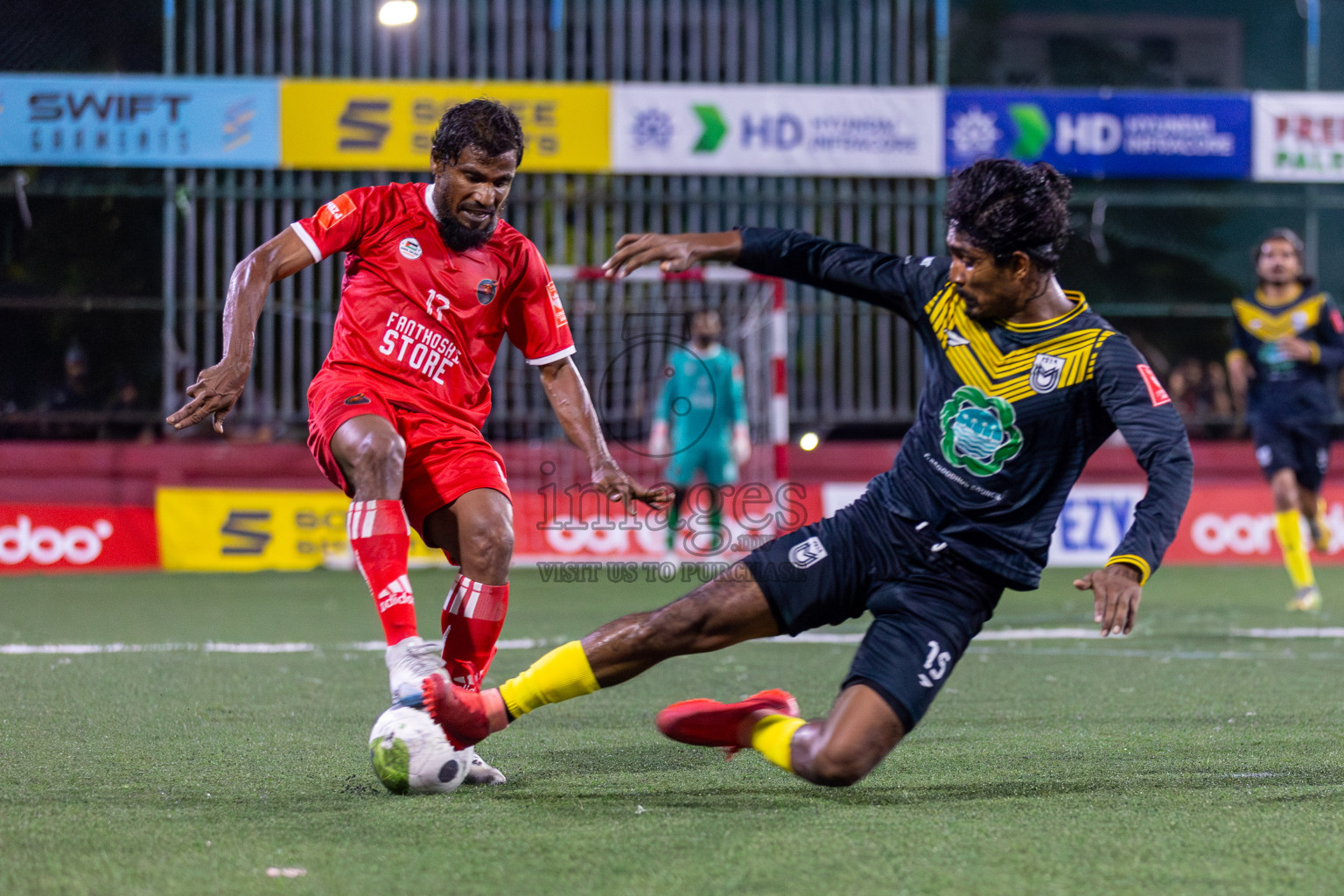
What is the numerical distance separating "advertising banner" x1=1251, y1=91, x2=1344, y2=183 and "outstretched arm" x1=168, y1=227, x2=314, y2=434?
13823mm

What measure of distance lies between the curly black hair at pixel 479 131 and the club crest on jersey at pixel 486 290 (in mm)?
426

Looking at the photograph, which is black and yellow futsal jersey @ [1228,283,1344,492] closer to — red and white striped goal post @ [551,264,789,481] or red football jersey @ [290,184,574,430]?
Answer: red and white striped goal post @ [551,264,789,481]

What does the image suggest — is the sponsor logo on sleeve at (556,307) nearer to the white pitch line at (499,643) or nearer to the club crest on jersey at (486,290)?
the club crest on jersey at (486,290)

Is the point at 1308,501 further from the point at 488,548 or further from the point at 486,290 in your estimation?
the point at 488,548

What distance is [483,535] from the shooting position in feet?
15.4

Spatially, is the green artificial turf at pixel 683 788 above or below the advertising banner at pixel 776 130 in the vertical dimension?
below

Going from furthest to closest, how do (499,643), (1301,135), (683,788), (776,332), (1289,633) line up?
(1301,135) < (776,332) < (1289,633) < (499,643) < (683,788)

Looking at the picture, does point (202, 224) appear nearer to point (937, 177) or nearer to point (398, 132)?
point (398, 132)

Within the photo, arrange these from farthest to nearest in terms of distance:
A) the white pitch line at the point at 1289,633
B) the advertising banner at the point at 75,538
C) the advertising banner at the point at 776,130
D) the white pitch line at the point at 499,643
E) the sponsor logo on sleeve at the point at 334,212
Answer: the advertising banner at the point at 776,130, the advertising banner at the point at 75,538, the white pitch line at the point at 1289,633, the white pitch line at the point at 499,643, the sponsor logo on sleeve at the point at 334,212

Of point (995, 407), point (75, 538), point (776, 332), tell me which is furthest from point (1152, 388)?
point (75, 538)

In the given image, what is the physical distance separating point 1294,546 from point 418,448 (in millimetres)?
7489

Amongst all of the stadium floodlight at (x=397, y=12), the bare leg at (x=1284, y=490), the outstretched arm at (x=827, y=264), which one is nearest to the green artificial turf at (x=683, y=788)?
the outstretched arm at (x=827, y=264)

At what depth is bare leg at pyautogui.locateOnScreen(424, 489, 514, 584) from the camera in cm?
471

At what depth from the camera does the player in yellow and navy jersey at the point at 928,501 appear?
3.99m
